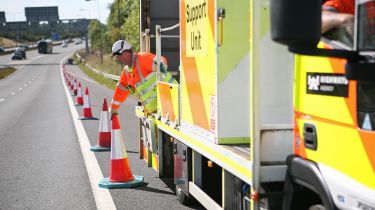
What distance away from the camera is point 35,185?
25.5ft

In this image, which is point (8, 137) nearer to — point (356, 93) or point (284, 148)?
point (284, 148)

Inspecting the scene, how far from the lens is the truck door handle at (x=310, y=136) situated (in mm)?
3041

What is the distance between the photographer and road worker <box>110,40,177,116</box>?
7.65 metres

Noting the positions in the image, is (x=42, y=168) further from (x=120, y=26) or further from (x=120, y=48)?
(x=120, y=26)

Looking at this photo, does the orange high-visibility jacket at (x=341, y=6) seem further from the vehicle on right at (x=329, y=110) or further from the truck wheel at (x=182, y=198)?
the truck wheel at (x=182, y=198)

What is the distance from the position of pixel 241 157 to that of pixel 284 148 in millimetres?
384

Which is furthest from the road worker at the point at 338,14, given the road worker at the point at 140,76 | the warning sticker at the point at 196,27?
the road worker at the point at 140,76

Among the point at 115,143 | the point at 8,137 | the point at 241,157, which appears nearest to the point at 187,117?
the point at 241,157

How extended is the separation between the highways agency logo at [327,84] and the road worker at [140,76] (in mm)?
4460

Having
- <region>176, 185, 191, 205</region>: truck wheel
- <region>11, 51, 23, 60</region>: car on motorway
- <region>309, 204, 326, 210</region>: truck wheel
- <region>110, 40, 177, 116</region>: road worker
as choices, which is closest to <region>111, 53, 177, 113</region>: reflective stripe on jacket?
<region>110, 40, 177, 116</region>: road worker

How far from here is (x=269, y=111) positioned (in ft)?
12.6

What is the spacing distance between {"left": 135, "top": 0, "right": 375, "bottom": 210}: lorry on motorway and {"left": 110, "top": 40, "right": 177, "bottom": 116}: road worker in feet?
3.49

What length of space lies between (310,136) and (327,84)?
322 mm

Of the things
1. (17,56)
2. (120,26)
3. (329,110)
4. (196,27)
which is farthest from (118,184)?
(17,56)
